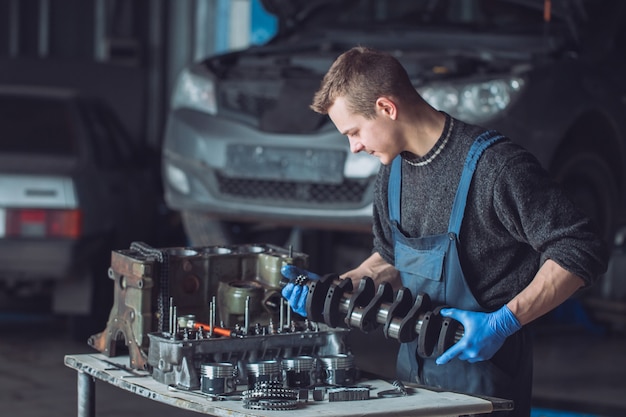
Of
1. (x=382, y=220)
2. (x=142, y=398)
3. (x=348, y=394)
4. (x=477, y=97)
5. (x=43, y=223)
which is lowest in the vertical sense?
(x=142, y=398)

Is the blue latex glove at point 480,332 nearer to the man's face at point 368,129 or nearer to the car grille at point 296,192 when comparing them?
the man's face at point 368,129

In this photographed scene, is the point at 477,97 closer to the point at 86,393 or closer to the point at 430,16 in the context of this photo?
the point at 430,16

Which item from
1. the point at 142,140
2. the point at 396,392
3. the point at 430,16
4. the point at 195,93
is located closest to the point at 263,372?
the point at 396,392

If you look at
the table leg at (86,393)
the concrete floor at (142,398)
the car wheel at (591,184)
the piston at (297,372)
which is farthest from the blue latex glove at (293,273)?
the car wheel at (591,184)

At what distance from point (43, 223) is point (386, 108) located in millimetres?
3356

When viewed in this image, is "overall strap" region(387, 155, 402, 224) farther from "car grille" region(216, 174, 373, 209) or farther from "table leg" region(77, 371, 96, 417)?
"car grille" region(216, 174, 373, 209)

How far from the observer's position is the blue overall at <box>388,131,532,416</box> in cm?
306

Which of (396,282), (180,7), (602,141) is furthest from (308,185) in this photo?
(180,7)

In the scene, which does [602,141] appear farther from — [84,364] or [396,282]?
[84,364]

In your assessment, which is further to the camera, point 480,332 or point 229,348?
point 229,348

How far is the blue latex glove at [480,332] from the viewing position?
2.82 meters

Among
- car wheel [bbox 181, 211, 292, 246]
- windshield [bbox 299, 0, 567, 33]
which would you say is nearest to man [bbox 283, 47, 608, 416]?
car wheel [bbox 181, 211, 292, 246]

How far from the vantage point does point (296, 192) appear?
6082 mm

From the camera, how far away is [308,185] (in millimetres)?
6051
